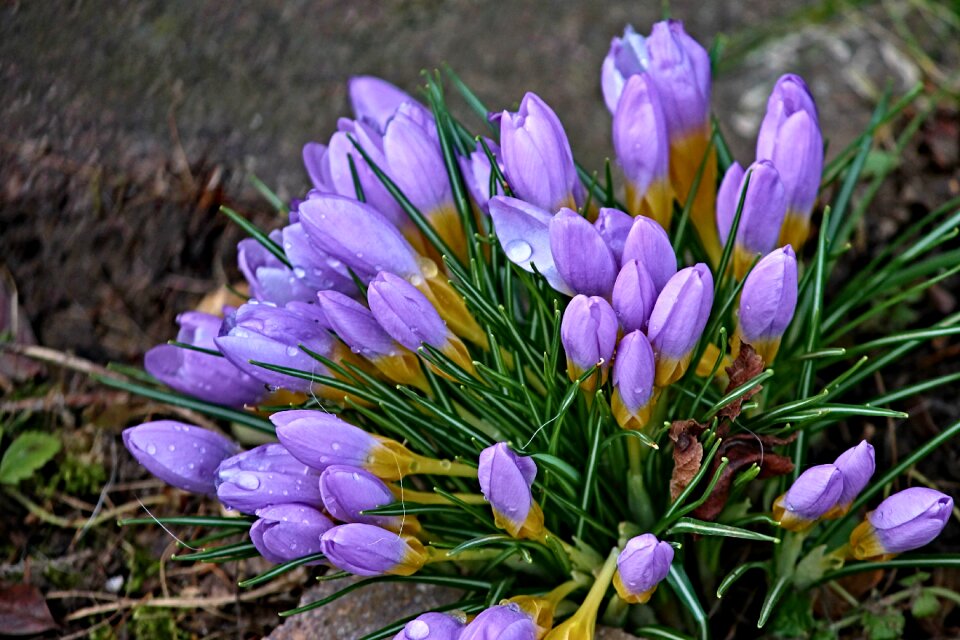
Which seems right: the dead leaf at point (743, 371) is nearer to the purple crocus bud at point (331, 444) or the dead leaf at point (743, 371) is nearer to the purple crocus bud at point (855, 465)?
the purple crocus bud at point (855, 465)

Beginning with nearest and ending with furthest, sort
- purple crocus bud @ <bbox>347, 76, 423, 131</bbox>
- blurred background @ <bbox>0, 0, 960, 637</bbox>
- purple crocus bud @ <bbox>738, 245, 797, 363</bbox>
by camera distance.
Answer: purple crocus bud @ <bbox>738, 245, 797, 363</bbox> < purple crocus bud @ <bbox>347, 76, 423, 131</bbox> < blurred background @ <bbox>0, 0, 960, 637</bbox>

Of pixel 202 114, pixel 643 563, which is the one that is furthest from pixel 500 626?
pixel 202 114

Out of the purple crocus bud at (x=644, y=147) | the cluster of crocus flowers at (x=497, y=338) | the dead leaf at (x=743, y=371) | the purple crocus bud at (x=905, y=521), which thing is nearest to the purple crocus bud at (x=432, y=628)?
the cluster of crocus flowers at (x=497, y=338)

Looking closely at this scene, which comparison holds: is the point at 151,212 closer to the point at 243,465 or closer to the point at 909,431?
the point at 243,465

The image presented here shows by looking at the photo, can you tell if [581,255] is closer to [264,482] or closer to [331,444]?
[331,444]

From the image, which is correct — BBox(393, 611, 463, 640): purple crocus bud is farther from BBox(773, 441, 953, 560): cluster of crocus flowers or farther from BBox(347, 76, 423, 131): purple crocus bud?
BBox(347, 76, 423, 131): purple crocus bud

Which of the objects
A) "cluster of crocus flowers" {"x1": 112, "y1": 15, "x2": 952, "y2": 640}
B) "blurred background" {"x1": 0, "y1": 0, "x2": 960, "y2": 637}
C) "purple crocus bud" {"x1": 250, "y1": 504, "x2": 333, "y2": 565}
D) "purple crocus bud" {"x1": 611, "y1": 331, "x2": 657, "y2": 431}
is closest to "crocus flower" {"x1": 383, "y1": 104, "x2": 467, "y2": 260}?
"cluster of crocus flowers" {"x1": 112, "y1": 15, "x2": 952, "y2": 640}
